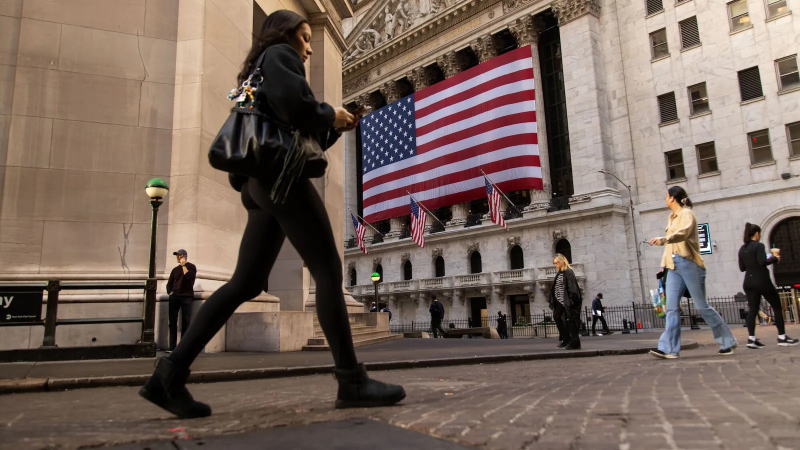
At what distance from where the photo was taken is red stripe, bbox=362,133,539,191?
37281 millimetres

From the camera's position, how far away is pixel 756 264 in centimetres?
888

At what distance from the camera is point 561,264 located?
11.8m

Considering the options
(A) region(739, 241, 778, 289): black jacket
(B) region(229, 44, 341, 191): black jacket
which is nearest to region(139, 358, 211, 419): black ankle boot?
(B) region(229, 44, 341, 191): black jacket

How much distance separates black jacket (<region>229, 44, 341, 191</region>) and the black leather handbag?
2.0 inches

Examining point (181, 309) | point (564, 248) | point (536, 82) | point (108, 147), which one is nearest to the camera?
point (181, 309)

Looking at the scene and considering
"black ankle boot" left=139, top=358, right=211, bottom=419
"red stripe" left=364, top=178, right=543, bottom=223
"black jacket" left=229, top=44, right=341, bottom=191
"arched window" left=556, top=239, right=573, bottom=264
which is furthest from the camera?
"red stripe" left=364, top=178, right=543, bottom=223

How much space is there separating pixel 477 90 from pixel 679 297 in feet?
113

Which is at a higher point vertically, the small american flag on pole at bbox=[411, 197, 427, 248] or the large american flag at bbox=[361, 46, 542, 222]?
the large american flag at bbox=[361, 46, 542, 222]

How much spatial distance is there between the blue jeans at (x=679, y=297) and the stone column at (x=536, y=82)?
31.5 metres

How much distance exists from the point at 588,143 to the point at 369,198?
19.4m

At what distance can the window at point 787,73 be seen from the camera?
30.1 meters

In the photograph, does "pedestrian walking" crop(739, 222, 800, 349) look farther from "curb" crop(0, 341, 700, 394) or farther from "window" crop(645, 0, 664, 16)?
"window" crop(645, 0, 664, 16)

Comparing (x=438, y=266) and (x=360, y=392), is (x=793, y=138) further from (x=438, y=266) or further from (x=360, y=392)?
(x=360, y=392)

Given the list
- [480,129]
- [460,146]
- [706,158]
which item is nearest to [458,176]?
[460,146]
